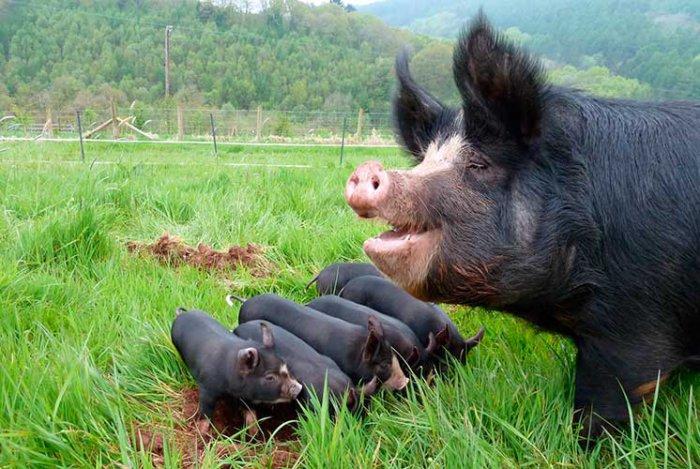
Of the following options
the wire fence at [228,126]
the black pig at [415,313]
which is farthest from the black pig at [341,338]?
the wire fence at [228,126]

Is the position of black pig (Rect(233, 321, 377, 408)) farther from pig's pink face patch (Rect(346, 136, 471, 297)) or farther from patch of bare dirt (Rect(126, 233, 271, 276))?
patch of bare dirt (Rect(126, 233, 271, 276))

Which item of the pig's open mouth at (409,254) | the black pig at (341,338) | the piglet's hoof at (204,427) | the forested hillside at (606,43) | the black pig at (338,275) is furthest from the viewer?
the black pig at (338,275)

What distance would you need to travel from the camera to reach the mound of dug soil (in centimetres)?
239

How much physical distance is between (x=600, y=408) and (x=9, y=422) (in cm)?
208

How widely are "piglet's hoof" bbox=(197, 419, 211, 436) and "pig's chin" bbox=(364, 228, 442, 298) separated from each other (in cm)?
92

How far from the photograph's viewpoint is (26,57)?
5562 cm

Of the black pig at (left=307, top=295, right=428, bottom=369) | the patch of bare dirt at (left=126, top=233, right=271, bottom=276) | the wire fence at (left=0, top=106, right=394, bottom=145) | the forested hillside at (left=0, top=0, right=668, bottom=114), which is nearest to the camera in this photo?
the black pig at (left=307, top=295, right=428, bottom=369)

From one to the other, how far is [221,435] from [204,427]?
87 millimetres

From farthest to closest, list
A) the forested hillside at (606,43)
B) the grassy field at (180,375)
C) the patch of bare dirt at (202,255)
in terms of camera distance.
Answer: the patch of bare dirt at (202,255) → the forested hillside at (606,43) → the grassy field at (180,375)

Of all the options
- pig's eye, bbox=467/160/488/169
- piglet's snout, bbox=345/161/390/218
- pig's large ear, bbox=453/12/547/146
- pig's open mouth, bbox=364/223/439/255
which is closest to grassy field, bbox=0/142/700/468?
pig's open mouth, bbox=364/223/439/255

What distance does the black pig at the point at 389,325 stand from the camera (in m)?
3.18

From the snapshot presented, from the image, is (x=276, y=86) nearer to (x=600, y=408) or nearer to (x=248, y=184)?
(x=248, y=184)

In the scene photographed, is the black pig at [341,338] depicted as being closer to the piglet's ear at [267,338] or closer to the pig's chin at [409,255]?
the piglet's ear at [267,338]

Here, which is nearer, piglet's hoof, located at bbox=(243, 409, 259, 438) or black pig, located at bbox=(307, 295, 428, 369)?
piglet's hoof, located at bbox=(243, 409, 259, 438)
